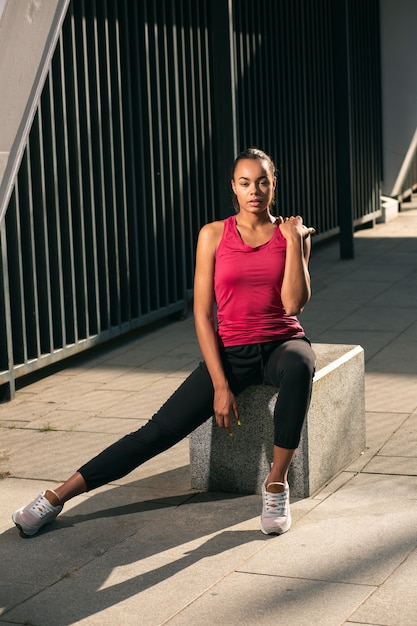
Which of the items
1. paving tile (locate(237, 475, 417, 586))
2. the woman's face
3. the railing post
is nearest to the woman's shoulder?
the woman's face

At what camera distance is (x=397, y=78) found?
48.8 feet

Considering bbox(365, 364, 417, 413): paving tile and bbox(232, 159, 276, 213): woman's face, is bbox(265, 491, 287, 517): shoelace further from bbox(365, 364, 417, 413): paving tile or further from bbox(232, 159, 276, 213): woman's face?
bbox(365, 364, 417, 413): paving tile

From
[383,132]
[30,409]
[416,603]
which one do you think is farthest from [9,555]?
[383,132]

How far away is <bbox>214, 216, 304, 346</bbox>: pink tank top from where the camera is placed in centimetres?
495

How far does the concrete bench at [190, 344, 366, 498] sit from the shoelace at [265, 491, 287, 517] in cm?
39

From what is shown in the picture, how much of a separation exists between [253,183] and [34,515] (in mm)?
1645

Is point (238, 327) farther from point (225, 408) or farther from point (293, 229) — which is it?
point (293, 229)

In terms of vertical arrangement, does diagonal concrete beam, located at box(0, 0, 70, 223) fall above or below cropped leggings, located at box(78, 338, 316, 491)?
above

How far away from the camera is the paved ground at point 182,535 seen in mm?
4020

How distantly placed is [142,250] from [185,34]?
188 centimetres

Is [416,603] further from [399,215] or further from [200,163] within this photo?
[399,215]

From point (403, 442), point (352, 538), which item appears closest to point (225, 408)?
point (352, 538)

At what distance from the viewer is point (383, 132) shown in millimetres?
15000

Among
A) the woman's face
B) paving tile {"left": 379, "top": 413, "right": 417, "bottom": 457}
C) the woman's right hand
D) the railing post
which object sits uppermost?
the railing post
